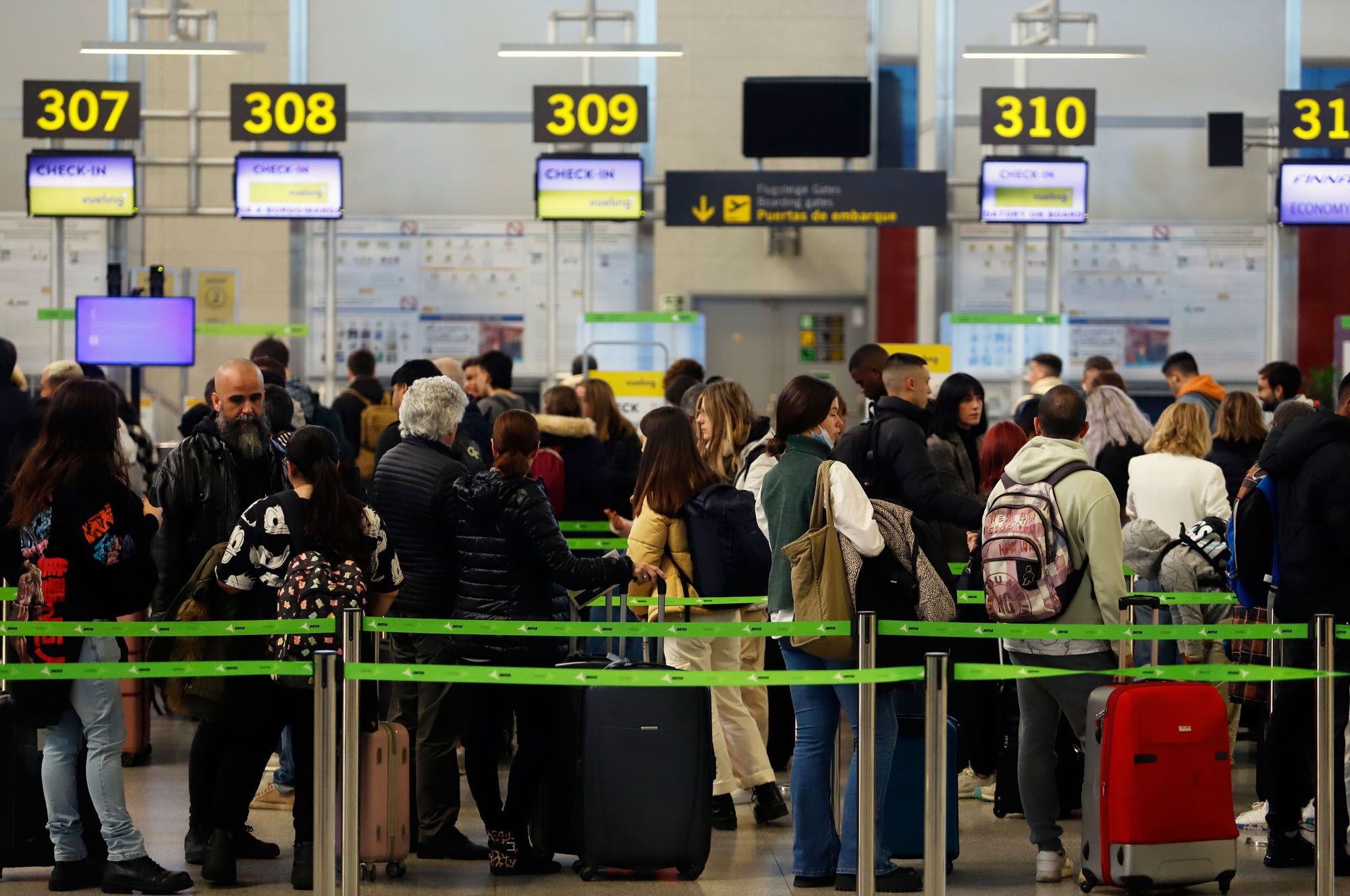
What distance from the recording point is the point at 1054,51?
1288 cm

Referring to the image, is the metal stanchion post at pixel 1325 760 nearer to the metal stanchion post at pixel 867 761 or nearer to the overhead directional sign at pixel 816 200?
the metal stanchion post at pixel 867 761

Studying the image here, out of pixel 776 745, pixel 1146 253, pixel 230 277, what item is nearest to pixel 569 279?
pixel 230 277

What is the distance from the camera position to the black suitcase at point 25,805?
15.7 ft

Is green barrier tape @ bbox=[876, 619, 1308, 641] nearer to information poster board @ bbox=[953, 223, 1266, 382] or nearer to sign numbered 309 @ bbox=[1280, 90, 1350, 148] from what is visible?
sign numbered 309 @ bbox=[1280, 90, 1350, 148]

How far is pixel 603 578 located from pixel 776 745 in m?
2.01

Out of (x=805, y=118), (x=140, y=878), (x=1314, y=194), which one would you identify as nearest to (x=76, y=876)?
(x=140, y=878)

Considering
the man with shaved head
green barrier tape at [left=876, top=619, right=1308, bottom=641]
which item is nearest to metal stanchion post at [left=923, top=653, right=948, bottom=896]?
green barrier tape at [left=876, top=619, right=1308, bottom=641]

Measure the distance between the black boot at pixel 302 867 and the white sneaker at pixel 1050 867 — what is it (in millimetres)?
2193

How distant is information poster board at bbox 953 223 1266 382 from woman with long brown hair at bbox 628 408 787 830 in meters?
8.89

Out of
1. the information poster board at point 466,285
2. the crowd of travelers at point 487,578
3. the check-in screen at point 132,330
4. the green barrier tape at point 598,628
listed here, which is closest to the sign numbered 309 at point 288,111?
the information poster board at point 466,285

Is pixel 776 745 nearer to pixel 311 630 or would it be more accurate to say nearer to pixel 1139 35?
pixel 311 630

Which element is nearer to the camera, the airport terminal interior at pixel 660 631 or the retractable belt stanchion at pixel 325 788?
the retractable belt stanchion at pixel 325 788

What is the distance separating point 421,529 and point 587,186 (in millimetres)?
7955

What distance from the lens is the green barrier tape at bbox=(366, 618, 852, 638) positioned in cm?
466
